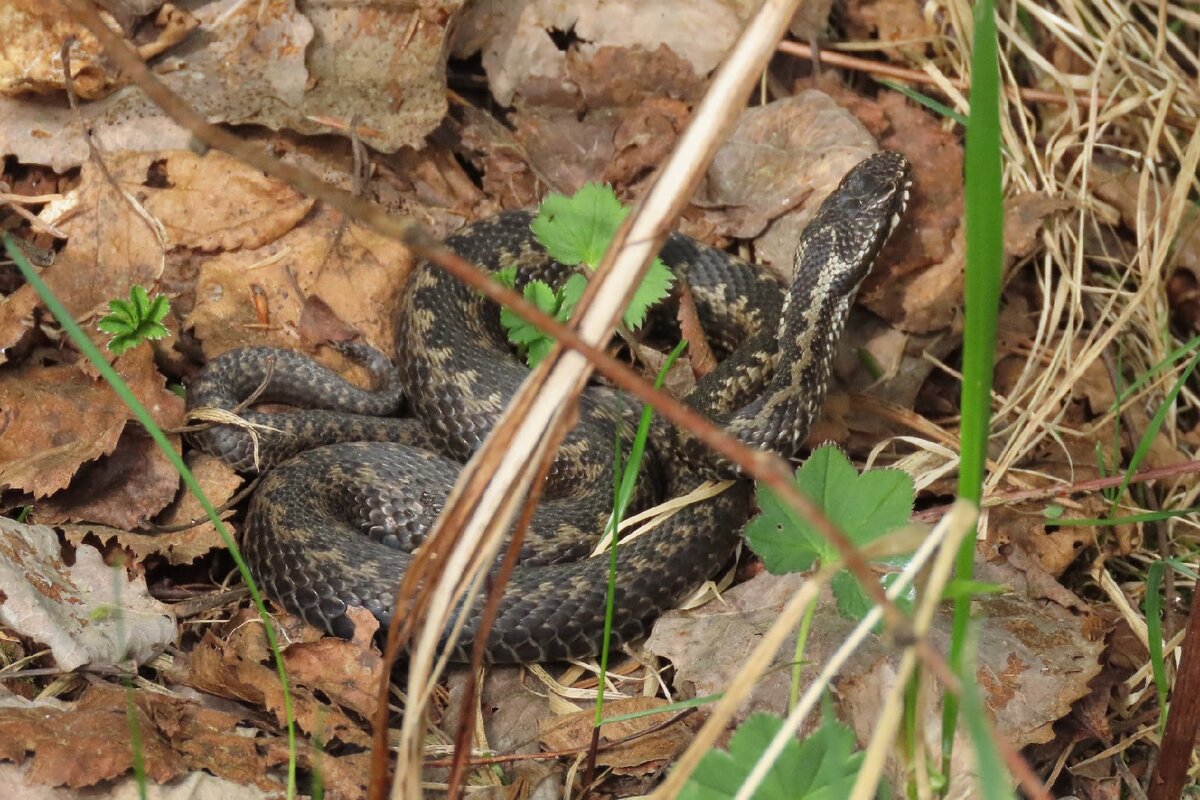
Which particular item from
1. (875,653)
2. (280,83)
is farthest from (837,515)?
(280,83)

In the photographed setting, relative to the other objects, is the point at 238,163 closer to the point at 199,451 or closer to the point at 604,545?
the point at 199,451

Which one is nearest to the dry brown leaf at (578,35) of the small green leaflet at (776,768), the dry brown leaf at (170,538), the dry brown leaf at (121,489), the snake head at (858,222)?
the snake head at (858,222)

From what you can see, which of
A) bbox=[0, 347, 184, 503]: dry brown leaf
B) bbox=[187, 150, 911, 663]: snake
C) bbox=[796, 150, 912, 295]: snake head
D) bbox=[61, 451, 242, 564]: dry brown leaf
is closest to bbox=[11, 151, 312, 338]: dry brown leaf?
bbox=[0, 347, 184, 503]: dry brown leaf

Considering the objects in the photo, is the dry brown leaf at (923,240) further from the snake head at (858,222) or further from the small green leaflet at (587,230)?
the small green leaflet at (587,230)

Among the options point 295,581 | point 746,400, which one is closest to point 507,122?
point 746,400

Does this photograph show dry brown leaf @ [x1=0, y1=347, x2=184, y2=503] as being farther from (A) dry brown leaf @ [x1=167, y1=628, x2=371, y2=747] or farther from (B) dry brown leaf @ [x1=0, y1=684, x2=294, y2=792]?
(B) dry brown leaf @ [x1=0, y1=684, x2=294, y2=792]

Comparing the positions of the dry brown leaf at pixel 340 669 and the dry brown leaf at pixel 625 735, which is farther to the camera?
the dry brown leaf at pixel 340 669
